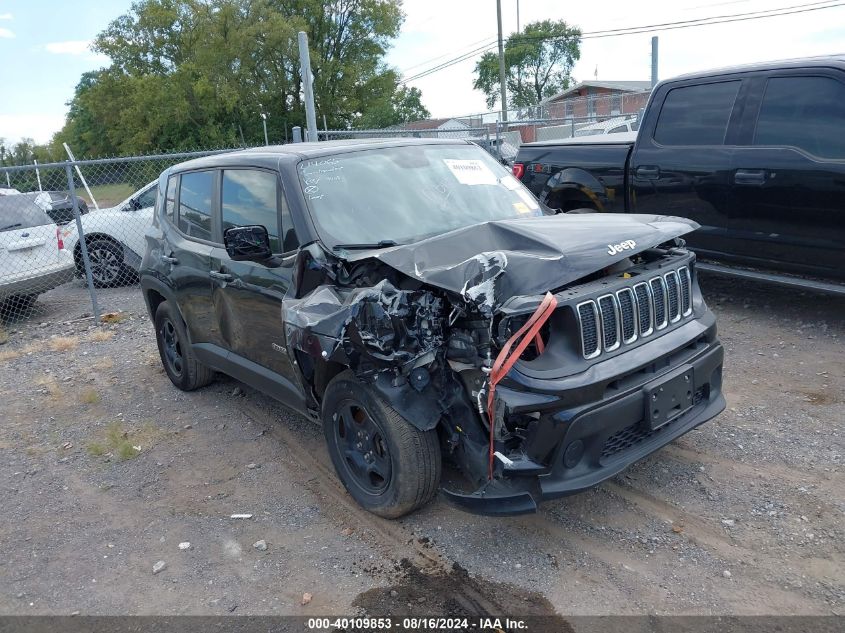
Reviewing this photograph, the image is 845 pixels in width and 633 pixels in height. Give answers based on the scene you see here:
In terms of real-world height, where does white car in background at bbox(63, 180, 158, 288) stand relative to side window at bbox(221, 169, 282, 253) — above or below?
below

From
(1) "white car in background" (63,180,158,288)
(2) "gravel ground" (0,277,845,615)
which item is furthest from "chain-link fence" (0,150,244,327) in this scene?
(2) "gravel ground" (0,277,845,615)

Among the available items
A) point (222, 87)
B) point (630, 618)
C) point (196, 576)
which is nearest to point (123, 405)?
point (196, 576)

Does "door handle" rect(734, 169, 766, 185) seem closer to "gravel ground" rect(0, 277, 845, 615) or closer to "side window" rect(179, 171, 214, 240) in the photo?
"gravel ground" rect(0, 277, 845, 615)

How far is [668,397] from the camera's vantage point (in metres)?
3.32

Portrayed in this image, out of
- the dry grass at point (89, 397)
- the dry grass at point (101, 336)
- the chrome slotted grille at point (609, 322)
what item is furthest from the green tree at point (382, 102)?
the chrome slotted grille at point (609, 322)

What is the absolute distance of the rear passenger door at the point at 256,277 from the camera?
4133mm

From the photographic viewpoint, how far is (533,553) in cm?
342

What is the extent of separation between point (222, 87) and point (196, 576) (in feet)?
148

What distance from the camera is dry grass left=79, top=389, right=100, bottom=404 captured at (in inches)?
242

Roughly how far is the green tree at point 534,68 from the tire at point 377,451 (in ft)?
246

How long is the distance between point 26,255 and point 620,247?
812 cm

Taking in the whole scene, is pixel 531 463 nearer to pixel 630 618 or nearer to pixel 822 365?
pixel 630 618

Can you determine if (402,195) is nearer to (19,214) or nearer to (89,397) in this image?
(89,397)

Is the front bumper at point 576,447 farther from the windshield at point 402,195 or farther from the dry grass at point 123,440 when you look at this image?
the dry grass at point 123,440
